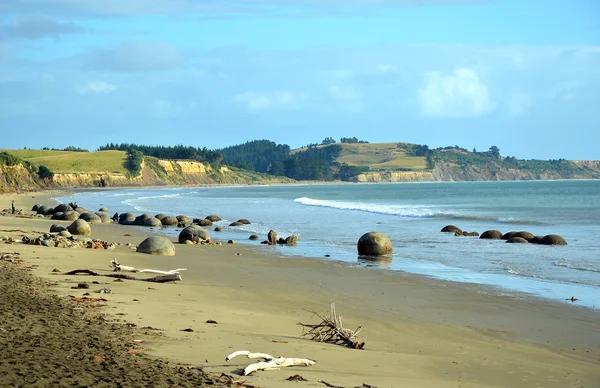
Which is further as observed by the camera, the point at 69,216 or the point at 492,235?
the point at 69,216

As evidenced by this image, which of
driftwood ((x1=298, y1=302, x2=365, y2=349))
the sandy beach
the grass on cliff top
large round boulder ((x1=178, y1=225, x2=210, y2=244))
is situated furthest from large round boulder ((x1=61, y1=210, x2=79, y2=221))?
the grass on cliff top

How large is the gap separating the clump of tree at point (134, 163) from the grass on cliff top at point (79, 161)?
141 cm

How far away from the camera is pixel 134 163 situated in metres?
176

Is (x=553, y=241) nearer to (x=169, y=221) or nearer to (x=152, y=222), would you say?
(x=169, y=221)

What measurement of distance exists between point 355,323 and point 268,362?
483 cm

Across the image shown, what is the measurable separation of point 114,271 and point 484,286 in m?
9.27

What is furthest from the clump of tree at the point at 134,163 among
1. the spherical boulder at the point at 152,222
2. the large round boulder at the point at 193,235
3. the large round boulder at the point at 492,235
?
the large round boulder at the point at 492,235

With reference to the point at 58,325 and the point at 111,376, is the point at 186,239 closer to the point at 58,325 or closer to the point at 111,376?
the point at 58,325

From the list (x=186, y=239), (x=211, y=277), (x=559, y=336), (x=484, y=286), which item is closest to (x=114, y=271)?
(x=211, y=277)

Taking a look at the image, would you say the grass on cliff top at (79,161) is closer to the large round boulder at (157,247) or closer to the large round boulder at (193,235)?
the large round boulder at (193,235)

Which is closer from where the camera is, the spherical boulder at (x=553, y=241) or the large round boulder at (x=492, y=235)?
the spherical boulder at (x=553, y=241)

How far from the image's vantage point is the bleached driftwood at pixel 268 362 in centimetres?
871

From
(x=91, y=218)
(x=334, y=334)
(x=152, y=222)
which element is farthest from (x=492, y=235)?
(x=334, y=334)

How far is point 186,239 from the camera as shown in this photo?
30953mm
